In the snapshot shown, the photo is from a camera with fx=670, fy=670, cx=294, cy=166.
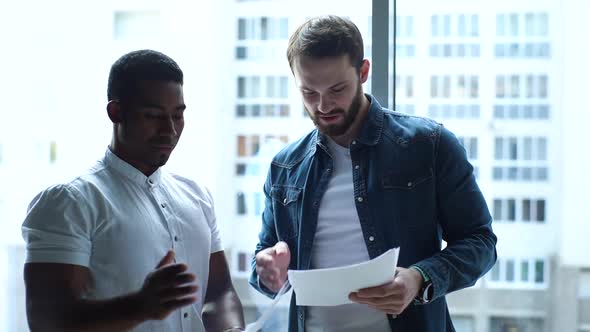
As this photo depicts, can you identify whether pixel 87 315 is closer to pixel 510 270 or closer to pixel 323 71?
pixel 323 71

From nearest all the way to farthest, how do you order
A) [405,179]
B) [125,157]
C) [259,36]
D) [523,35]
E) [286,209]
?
[125,157] < [405,179] < [286,209] < [523,35] < [259,36]

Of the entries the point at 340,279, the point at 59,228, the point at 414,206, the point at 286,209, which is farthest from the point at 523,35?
the point at 59,228

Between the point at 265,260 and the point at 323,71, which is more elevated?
the point at 323,71

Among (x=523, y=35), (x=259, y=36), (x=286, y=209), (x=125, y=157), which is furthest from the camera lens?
(x=259, y=36)

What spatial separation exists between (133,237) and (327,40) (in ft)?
2.01

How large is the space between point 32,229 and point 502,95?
1635mm

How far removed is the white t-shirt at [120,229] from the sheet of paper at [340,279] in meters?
0.27

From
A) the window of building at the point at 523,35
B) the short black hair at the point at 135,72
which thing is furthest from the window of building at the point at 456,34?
the short black hair at the point at 135,72

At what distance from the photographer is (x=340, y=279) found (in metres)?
1.34

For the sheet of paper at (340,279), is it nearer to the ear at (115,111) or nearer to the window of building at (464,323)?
the ear at (115,111)

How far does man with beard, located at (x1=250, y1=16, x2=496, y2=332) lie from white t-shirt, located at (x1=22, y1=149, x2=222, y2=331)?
20 cm

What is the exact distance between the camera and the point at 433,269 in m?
1.46

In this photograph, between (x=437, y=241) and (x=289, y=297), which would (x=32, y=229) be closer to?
(x=289, y=297)

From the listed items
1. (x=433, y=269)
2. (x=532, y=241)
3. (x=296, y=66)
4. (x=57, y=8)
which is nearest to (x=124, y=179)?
(x=296, y=66)
